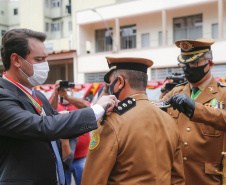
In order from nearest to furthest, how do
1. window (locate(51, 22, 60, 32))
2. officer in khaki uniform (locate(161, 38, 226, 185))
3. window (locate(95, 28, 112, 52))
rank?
officer in khaki uniform (locate(161, 38, 226, 185)), window (locate(95, 28, 112, 52)), window (locate(51, 22, 60, 32))

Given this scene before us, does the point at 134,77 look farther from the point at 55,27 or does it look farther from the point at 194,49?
the point at 55,27

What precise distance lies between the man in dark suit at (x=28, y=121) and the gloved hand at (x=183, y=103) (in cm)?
66

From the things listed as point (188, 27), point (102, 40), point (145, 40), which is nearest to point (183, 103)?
point (188, 27)

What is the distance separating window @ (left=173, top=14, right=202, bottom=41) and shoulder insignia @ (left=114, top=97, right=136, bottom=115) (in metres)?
18.0

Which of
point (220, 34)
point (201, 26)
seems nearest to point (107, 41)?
point (201, 26)

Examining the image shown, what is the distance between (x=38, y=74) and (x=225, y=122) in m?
1.67

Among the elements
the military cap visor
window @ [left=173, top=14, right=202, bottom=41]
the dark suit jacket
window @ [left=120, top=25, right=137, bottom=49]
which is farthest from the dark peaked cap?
window @ [left=120, top=25, right=137, bottom=49]

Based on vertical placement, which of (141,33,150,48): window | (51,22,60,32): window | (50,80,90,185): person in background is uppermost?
(51,22,60,32): window

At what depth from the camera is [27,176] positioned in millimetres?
1857

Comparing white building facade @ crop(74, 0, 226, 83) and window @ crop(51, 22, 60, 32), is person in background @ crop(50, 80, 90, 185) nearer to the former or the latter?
white building facade @ crop(74, 0, 226, 83)

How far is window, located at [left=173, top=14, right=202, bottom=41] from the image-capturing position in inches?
737

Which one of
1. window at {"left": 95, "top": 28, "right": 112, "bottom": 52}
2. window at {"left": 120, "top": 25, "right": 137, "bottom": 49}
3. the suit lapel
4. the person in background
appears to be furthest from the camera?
window at {"left": 95, "top": 28, "right": 112, "bottom": 52}

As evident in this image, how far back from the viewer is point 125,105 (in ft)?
6.07

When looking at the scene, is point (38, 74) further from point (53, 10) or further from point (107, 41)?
point (53, 10)
